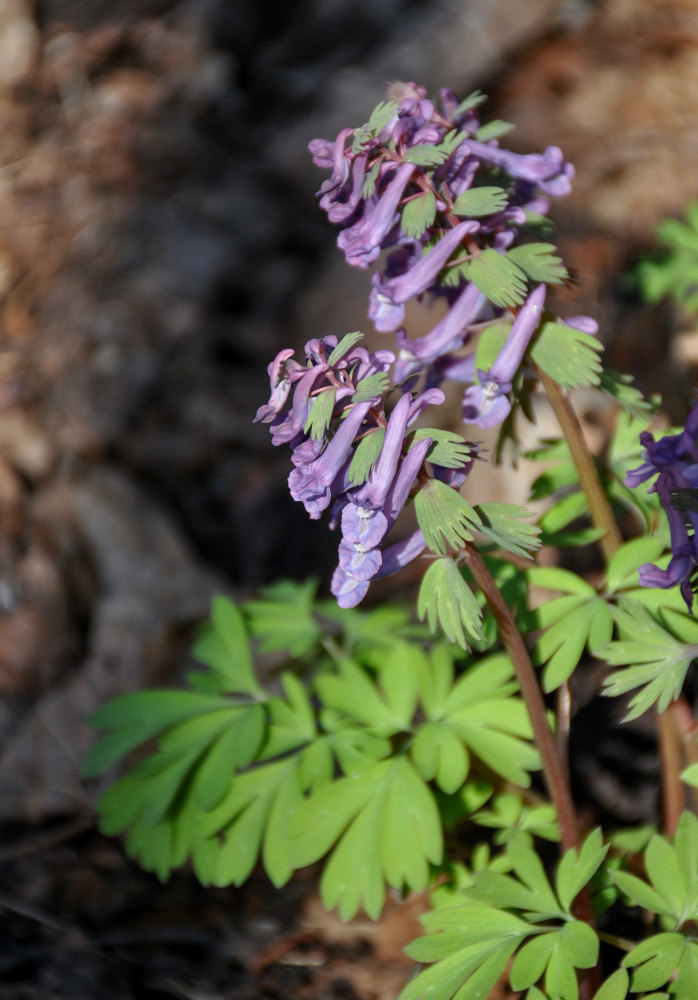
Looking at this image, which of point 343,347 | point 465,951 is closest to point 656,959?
point 465,951

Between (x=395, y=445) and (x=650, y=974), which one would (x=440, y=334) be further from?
(x=650, y=974)

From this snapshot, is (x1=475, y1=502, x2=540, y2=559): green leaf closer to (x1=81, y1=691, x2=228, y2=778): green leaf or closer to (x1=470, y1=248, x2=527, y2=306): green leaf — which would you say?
(x1=470, y1=248, x2=527, y2=306): green leaf

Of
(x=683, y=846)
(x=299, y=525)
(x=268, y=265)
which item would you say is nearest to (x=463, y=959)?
(x=683, y=846)

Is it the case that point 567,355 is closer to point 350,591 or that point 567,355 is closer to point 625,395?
point 625,395

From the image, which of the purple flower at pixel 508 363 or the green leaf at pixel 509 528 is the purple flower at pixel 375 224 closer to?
the purple flower at pixel 508 363

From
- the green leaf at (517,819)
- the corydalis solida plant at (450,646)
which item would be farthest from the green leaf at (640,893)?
the green leaf at (517,819)

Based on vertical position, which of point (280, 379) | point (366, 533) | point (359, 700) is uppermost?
point (280, 379)

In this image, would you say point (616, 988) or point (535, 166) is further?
point (535, 166)
